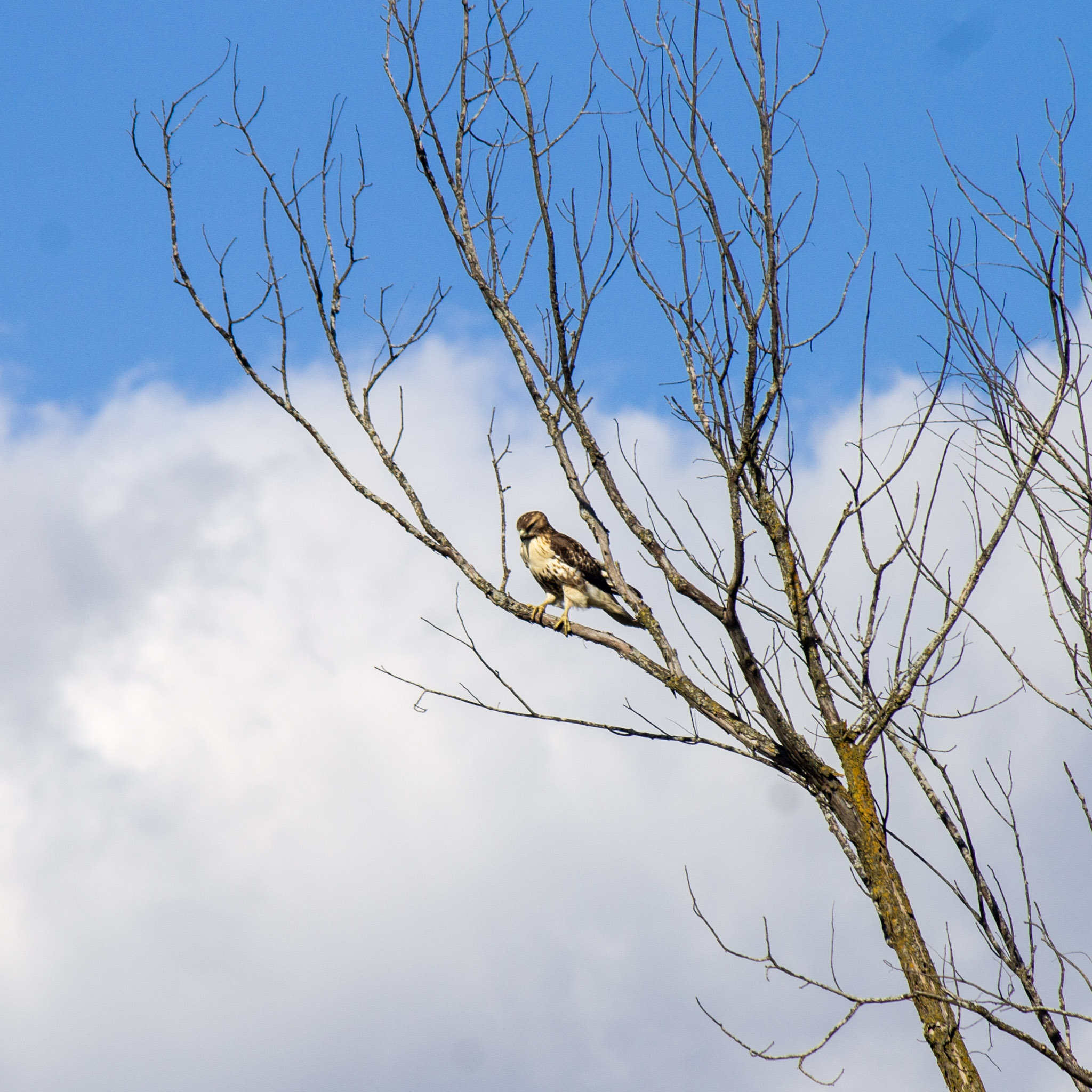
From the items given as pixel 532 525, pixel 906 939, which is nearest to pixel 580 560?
pixel 532 525

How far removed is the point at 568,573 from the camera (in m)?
8.49

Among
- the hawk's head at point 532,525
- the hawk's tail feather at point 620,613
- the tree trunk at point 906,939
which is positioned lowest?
the tree trunk at point 906,939

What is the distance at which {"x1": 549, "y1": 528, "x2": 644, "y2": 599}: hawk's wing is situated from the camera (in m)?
8.39

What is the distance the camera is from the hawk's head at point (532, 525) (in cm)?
911

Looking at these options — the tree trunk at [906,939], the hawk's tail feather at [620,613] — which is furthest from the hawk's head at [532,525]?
the tree trunk at [906,939]

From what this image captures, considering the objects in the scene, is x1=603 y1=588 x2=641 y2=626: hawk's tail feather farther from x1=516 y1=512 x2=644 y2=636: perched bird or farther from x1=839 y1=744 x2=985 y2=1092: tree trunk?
x1=839 y1=744 x2=985 y2=1092: tree trunk

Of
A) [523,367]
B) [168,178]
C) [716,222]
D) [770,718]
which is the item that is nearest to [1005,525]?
[770,718]

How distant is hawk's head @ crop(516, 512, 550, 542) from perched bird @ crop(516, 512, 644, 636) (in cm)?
9

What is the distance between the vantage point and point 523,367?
185 inches

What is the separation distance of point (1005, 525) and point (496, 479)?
2097 millimetres

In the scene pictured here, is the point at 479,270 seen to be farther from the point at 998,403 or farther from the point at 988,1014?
the point at 988,1014

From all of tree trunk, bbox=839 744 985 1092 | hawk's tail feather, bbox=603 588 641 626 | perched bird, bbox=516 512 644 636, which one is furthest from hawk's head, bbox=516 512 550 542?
tree trunk, bbox=839 744 985 1092

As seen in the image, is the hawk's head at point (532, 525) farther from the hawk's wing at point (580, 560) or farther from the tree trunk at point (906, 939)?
the tree trunk at point (906, 939)

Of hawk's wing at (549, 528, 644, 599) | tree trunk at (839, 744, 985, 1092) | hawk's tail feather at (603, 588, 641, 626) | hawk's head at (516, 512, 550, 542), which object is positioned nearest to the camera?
tree trunk at (839, 744, 985, 1092)
